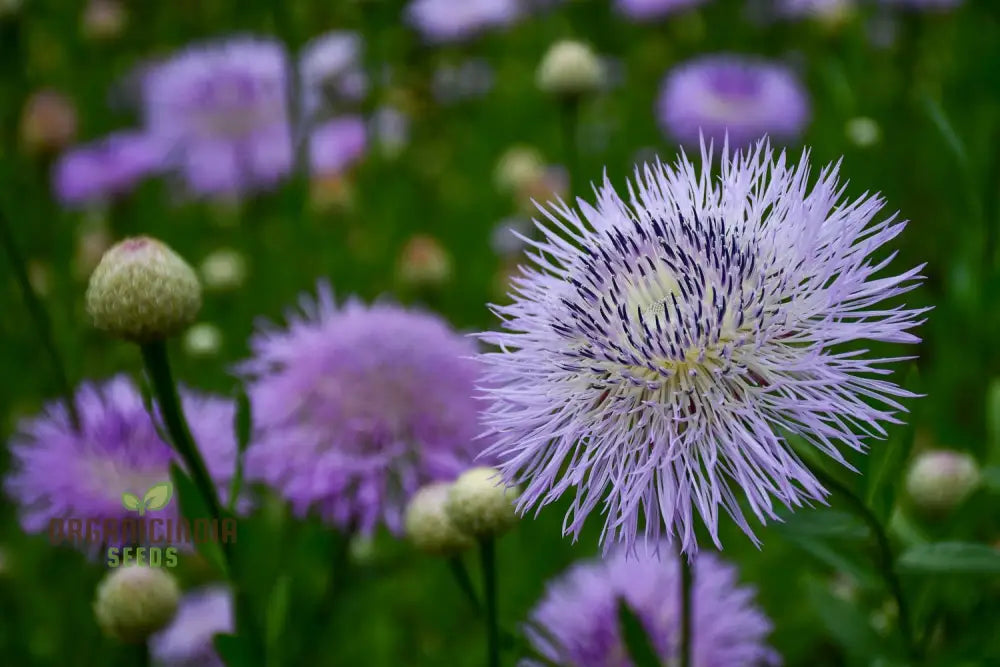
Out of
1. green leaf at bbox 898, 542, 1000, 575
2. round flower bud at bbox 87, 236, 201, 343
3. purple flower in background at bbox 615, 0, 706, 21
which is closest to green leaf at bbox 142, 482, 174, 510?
round flower bud at bbox 87, 236, 201, 343

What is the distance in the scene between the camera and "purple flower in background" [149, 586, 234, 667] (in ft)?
5.86

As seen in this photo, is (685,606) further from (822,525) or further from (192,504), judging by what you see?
(192,504)

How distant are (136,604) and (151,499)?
21 cm

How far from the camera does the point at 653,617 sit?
1.32 meters

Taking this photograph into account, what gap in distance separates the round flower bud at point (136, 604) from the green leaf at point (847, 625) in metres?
0.74

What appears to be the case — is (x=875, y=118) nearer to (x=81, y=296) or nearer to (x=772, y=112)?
(x=772, y=112)

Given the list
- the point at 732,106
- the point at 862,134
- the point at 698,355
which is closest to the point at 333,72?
the point at 732,106

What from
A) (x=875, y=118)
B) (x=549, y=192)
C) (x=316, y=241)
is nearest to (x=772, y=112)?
(x=875, y=118)

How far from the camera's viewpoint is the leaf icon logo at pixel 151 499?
1.36 meters

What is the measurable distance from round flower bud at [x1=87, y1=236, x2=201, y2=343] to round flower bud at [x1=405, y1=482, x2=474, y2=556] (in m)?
0.34

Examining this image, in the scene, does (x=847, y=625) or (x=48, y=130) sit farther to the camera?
(x=48, y=130)

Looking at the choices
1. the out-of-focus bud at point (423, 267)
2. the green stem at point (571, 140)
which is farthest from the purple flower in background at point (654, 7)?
the out-of-focus bud at point (423, 267)

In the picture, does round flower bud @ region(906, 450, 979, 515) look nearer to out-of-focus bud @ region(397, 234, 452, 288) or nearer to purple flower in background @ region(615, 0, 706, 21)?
out-of-focus bud @ region(397, 234, 452, 288)

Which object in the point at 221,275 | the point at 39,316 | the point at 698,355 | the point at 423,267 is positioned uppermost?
the point at 221,275
